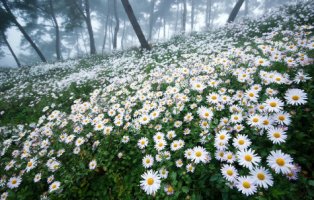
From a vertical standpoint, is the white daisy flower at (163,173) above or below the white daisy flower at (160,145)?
below

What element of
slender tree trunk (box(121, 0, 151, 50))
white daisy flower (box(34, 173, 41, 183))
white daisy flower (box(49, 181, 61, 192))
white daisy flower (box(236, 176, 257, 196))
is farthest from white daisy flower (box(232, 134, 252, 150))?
slender tree trunk (box(121, 0, 151, 50))

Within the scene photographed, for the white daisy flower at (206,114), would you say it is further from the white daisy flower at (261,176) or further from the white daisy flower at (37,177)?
the white daisy flower at (37,177)

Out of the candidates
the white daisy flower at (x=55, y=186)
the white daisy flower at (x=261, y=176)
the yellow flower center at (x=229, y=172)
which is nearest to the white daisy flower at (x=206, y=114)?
the yellow flower center at (x=229, y=172)

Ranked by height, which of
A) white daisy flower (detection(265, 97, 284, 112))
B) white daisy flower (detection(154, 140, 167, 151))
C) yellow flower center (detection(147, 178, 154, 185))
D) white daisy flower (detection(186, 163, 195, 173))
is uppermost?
white daisy flower (detection(265, 97, 284, 112))

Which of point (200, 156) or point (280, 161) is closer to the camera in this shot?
point (280, 161)

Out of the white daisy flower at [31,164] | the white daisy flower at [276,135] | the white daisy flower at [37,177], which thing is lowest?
the white daisy flower at [37,177]

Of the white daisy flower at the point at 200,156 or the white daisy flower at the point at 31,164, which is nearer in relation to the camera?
the white daisy flower at the point at 200,156

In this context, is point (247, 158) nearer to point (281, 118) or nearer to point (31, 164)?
point (281, 118)

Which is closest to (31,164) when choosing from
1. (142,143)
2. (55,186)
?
(55,186)

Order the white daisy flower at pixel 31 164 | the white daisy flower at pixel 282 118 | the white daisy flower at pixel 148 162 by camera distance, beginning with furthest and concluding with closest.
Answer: the white daisy flower at pixel 31 164 < the white daisy flower at pixel 148 162 < the white daisy flower at pixel 282 118

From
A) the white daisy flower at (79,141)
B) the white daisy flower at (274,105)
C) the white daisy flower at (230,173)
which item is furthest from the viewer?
the white daisy flower at (79,141)

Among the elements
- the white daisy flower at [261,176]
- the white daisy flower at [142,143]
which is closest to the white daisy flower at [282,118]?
the white daisy flower at [261,176]

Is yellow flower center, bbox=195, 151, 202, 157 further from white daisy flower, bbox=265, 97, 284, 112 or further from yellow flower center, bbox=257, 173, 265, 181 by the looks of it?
white daisy flower, bbox=265, 97, 284, 112

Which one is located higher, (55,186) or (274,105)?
(274,105)
